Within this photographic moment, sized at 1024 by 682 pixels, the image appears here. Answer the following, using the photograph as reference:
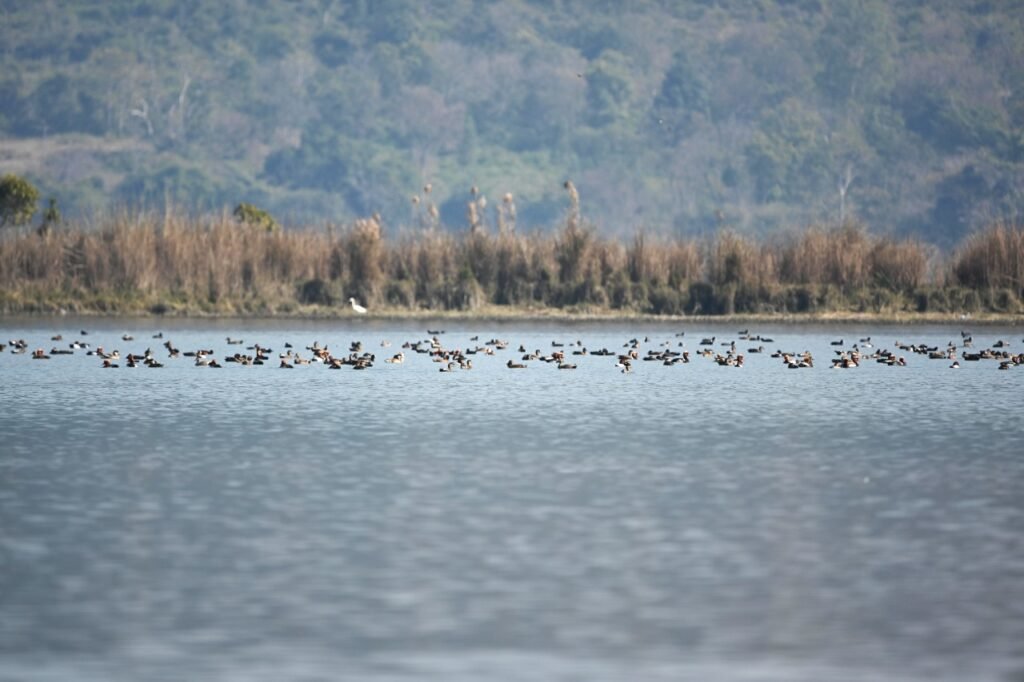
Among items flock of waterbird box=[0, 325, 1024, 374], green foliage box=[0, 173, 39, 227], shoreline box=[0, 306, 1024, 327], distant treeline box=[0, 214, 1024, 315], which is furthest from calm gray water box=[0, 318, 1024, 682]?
green foliage box=[0, 173, 39, 227]

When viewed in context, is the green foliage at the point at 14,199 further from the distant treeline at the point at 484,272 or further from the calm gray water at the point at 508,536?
the calm gray water at the point at 508,536

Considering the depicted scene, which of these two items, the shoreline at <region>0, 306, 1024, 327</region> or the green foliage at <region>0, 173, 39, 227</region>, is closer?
the shoreline at <region>0, 306, 1024, 327</region>

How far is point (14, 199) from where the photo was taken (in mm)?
60906

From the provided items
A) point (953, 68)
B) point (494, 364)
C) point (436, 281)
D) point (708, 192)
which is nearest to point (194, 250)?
point (436, 281)

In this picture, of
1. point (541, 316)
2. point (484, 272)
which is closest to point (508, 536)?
point (541, 316)

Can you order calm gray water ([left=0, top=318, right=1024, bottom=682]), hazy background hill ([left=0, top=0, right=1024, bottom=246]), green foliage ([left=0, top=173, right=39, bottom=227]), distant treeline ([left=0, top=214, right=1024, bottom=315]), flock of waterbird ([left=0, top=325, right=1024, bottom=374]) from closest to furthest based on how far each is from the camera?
calm gray water ([left=0, top=318, right=1024, bottom=682]) → flock of waterbird ([left=0, top=325, right=1024, bottom=374]) → distant treeline ([left=0, top=214, right=1024, bottom=315]) → green foliage ([left=0, top=173, right=39, bottom=227]) → hazy background hill ([left=0, top=0, right=1024, bottom=246])

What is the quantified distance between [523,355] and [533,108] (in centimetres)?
14219

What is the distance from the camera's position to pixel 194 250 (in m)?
51.3

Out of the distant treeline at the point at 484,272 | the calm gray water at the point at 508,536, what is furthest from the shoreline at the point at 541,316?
the calm gray water at the point at 508,536

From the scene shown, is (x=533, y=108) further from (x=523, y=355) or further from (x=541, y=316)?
(x=523, y=355)

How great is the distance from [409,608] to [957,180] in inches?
5615

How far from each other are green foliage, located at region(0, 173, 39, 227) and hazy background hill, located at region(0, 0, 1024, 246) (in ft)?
276

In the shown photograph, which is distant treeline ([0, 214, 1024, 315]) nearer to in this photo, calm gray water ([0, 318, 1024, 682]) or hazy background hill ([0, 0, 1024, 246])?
calm gray water ([0, 318, 1024, 682])

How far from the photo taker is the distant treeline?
5106 centimetres
